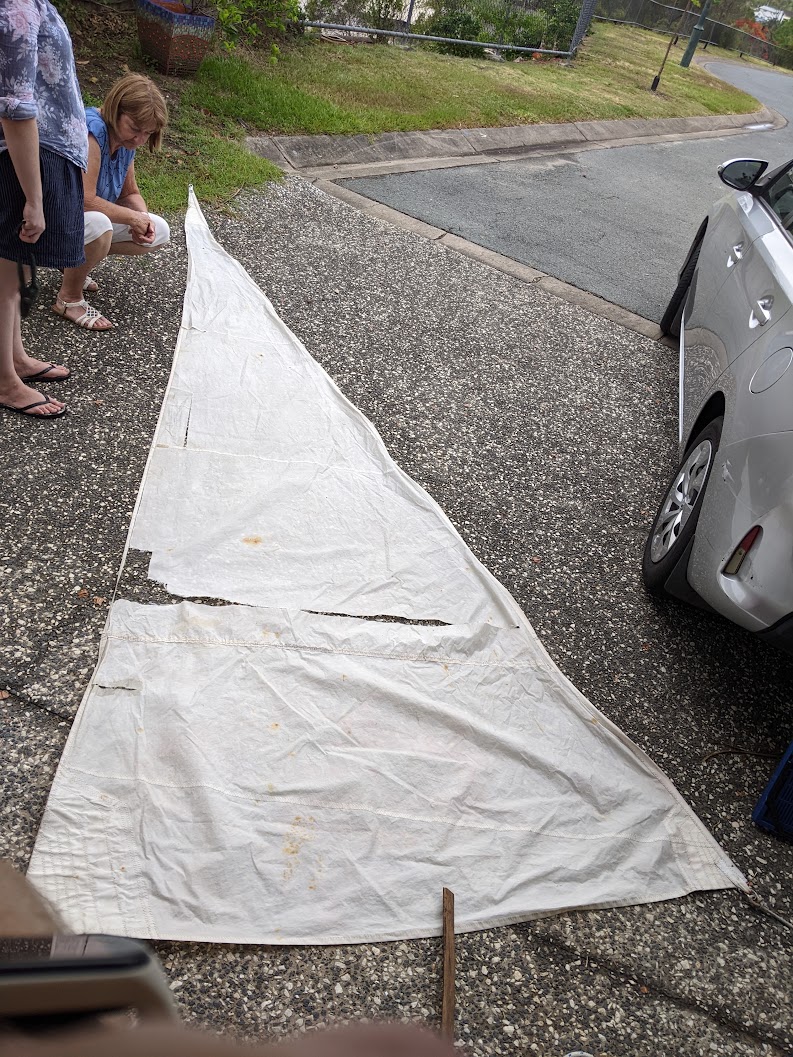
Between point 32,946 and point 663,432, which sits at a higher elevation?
point 32,946

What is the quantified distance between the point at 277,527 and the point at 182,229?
306cm

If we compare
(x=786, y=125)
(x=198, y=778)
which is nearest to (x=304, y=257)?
(x=198, y=778)

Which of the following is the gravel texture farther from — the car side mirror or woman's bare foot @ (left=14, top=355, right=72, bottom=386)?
the car side mirror

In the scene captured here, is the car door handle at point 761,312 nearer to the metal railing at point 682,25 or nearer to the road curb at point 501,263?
the road curb at point 501,263

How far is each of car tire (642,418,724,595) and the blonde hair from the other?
2.76 m

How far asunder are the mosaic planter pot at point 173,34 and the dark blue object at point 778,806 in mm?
7723

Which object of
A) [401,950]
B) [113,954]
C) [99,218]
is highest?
[113,954]

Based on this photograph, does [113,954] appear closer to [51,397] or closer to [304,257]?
[51,397]

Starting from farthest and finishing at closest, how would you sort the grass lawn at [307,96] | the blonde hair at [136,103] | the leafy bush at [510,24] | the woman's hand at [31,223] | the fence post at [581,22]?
the fence post at [581,22] < the leafy bush at [510,24] < the grass lawn at [307,96] < the blonde hair at [136,103] < the woman's hand at [31,223]

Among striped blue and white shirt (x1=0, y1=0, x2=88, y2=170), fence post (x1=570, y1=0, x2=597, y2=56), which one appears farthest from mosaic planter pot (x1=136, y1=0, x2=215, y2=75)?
fence post (x1=570, y1=0, x2=597, y2=56)

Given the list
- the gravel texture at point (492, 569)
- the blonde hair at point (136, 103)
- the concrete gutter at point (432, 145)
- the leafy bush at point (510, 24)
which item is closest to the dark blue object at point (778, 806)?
the gravel texture at point (492, 569)

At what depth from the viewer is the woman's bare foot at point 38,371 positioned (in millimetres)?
3930

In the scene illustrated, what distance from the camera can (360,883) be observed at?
7.61 ft

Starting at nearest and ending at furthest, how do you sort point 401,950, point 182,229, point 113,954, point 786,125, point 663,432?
point 113,954 < point 401,950 < point 663,432 < point 182,229 < point 786,125
